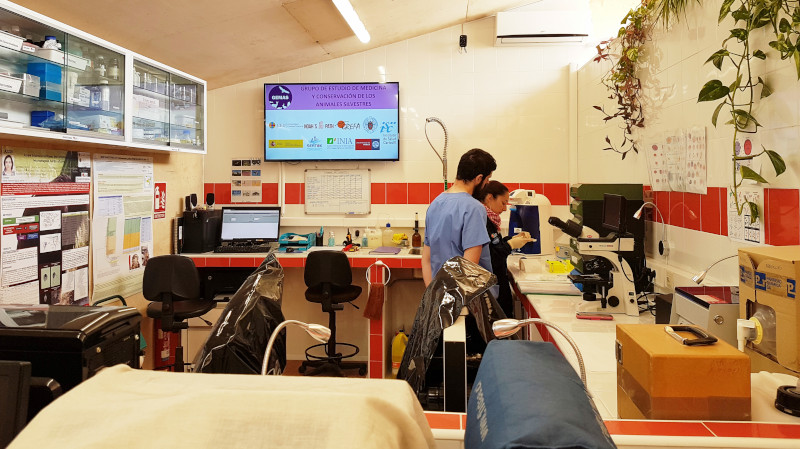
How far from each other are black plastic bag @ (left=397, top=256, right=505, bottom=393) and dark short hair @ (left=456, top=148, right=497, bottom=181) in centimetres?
109

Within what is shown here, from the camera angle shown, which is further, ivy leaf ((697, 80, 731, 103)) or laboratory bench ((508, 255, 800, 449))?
ivy leaf ((697, 80, 731, 103))

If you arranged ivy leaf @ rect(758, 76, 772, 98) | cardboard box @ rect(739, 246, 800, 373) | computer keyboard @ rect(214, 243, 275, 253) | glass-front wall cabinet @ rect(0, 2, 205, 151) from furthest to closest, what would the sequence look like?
computer keyboard @ rect(214, 243, 275, 253) < glass-front wall cabinet @ rect(0, 2, 205, 151) < ivy leaf @ rect(758, 76, 772, 98) < cardboard box @ rect(739, 246, 800, 373)

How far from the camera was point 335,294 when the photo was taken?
4.13 m

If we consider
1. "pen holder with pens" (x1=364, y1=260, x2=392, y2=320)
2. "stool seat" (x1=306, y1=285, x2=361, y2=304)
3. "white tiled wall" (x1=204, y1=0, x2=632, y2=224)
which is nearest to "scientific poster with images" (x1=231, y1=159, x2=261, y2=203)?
"white tiled wall" (x1=204, y1=0, x2=632, y2=224)

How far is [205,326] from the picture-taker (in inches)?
180

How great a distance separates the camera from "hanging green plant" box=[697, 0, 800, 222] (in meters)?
1.83

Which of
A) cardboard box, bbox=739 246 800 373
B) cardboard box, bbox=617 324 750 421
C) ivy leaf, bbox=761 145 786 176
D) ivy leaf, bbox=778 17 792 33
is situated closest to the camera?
cardboard box, bbox=617 324 750 421

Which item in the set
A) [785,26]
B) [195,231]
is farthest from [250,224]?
[785,26]

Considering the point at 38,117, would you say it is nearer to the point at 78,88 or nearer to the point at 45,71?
the point at 45,71

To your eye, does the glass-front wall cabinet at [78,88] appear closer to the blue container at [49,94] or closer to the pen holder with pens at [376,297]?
the blue container at [49,94]

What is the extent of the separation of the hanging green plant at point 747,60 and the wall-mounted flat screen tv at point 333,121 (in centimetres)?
298

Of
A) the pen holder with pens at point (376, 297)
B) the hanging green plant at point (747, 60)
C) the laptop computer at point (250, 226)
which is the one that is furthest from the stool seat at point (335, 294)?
the hanging green plant at point (747, 60)

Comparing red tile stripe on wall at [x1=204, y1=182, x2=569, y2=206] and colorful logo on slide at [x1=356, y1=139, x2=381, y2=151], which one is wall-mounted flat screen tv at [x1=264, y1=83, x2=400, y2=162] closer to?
colorful logo on slide at [x1=356, y1=139, x2=381, y2=151]

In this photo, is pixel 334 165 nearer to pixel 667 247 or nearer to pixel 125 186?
pixel 125 186
